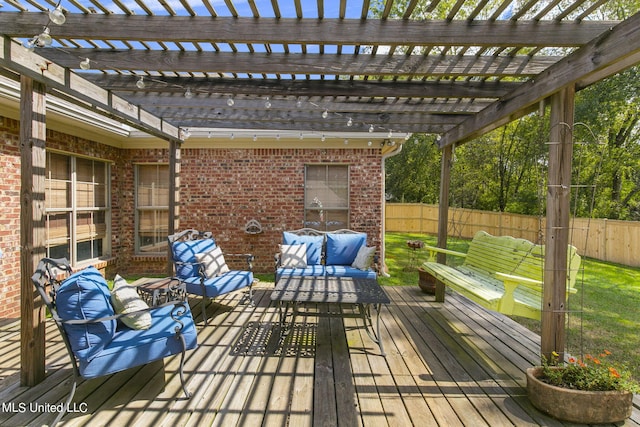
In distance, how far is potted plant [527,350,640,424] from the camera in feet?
7.57

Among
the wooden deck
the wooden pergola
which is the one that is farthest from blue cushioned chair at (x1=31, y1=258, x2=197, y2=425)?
the wooden pergola

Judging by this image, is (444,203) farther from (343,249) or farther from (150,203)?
(150,203)

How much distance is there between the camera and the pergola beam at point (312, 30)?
2.28m

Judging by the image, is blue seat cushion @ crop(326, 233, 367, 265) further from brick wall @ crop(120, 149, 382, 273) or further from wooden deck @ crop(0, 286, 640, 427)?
wooden deck @ crop(0, 286, 640, 427)

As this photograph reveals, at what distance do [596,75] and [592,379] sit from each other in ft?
7.49

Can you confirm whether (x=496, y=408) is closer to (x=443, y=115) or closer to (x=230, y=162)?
(x=443, y=115)

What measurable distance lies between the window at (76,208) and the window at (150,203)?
605 millimetres

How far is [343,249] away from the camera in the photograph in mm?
5586

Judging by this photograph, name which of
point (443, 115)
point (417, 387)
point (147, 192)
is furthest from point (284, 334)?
point (147, 192)

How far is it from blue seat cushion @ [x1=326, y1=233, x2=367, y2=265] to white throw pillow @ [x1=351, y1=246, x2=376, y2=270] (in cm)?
26

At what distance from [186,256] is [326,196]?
3.22m

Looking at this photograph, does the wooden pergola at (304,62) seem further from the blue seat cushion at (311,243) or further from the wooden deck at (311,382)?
the blue seat cushion at (311,243)

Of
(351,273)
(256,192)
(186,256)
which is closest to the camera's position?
(186,256)

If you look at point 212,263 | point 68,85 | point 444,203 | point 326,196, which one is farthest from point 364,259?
point 68,85
